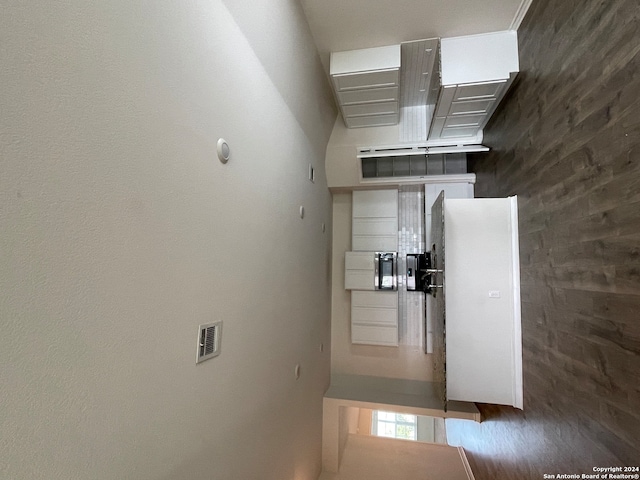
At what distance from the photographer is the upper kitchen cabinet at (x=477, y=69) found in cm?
225

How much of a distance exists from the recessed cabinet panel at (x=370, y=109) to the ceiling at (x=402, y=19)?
0.59 meters

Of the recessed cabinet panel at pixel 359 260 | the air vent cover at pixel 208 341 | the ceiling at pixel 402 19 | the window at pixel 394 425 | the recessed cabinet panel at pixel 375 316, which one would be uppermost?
the ceiling at pixel 402 19

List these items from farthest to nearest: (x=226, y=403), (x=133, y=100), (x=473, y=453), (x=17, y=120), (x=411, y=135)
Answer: (x=411, y=135) → (x=473, y=453) → (x=226, y=403) → (x=133, y=100) → (x=17, y=120)

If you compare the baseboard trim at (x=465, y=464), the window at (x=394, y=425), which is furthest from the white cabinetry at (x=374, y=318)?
the window at (x=394, y=425)

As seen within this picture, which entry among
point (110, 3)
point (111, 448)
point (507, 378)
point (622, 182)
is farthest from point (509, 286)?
point (110, 3)

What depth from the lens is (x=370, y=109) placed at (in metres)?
3.10

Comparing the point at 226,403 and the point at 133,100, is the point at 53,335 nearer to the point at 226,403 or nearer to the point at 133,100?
the point at 133,100

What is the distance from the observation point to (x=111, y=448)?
2.66 ft

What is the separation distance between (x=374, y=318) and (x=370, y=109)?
7.41ft

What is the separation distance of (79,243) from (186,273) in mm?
403

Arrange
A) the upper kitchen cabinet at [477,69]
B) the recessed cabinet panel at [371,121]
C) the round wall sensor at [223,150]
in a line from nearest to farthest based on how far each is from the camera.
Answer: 1. the round wall sensor at [223,150]
2. the upper kitchen cabinet at [477,69]
3. the recessed cabinet panel at [371,121]

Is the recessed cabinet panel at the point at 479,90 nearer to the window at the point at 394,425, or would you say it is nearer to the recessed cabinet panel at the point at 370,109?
the recessed cabinet panel at the point at 370,109

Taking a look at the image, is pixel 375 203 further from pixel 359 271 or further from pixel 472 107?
pixel 472 107

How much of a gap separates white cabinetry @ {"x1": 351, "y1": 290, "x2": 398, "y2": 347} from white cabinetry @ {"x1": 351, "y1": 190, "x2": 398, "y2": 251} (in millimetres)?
551
